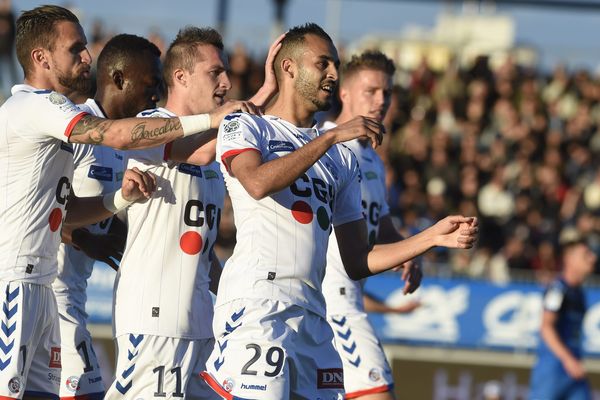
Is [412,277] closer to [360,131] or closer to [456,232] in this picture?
[456,232]

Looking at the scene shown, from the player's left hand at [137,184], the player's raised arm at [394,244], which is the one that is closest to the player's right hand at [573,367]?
the player's raised arm at [394,244]

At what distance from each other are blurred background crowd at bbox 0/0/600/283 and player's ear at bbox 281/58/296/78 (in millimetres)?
10020

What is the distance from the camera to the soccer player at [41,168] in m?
6.29

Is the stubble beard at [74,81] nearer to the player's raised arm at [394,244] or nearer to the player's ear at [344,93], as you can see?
the player's raised arm at [394,244]

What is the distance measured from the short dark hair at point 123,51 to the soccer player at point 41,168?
79 cm

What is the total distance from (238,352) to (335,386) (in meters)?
0.60

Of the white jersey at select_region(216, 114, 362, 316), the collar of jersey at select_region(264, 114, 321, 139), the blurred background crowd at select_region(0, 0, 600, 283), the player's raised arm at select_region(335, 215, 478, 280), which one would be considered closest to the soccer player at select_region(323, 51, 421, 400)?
the player's raised arm at select_region(335, 215, 478, 280)

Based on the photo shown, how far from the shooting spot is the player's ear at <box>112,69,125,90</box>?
24.9ft

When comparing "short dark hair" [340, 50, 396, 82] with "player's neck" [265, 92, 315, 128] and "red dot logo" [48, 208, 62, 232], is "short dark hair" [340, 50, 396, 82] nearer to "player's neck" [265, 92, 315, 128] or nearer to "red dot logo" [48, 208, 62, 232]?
"player's neck" [265, 92, 315, 128]

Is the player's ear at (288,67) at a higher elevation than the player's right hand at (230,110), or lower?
higher

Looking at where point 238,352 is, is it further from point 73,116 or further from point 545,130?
point 545,130

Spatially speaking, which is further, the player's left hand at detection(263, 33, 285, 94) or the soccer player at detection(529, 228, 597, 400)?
the soccer player at detection(529, 228, 597, 400)

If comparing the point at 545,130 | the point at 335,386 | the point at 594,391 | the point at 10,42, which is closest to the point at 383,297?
the point at 594,391

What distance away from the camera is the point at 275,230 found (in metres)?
6.13
